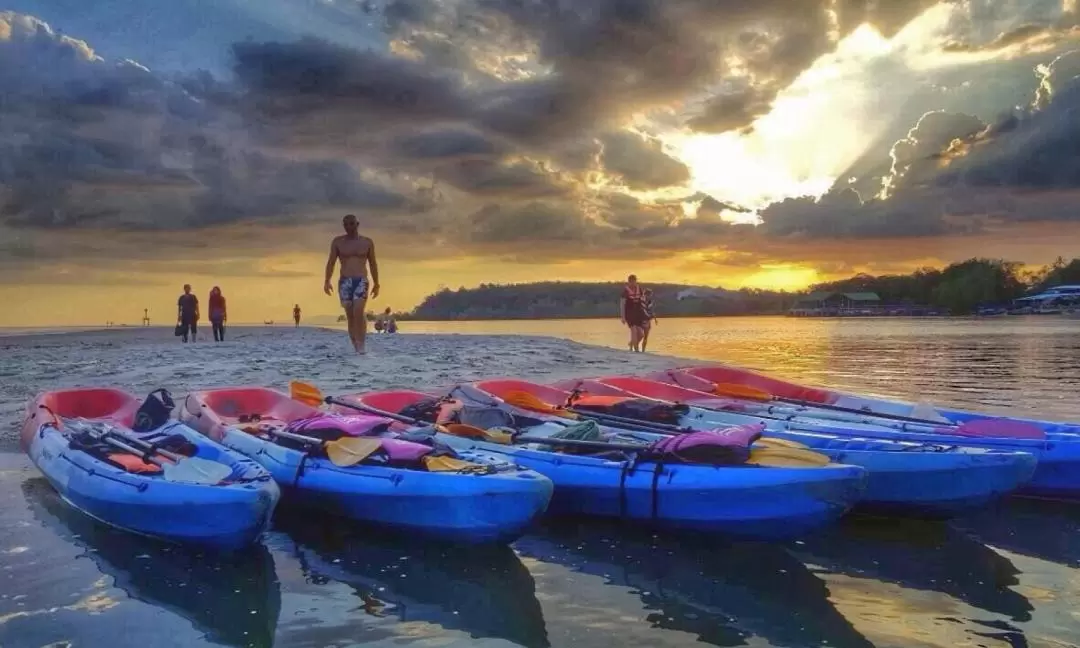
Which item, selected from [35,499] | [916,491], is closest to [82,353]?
[35,499]

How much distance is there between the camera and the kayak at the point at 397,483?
5555mm

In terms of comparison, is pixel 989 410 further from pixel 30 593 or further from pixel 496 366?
pixel 30 593

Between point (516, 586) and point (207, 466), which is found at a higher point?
point (207, 466)

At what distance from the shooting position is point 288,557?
6.02 meters

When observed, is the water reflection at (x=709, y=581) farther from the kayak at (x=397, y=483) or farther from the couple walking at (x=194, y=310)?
the couple walking at (x=194, y=310)

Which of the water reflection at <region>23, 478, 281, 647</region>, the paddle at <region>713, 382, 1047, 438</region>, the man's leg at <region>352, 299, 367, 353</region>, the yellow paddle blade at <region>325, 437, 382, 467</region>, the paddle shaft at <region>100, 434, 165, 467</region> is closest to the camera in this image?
the water reflection at <region>23, 478, 281, 647</region>

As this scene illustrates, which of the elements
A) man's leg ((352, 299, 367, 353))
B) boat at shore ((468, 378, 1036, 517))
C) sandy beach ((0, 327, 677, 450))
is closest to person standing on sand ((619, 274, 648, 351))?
sandy beach ((0, 327, 677, 450))

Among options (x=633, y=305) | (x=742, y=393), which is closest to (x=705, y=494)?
(x=742, y=393)

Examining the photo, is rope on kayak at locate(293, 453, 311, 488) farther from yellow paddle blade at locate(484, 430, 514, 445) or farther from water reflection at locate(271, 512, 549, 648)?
yellow paddle blade at locate(484, 430, 514, 445)

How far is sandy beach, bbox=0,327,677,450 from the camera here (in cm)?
1334

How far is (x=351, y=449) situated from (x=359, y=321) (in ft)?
29.8

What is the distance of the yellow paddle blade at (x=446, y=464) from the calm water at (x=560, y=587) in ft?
1.80

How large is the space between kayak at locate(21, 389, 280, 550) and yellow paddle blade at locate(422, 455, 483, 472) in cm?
110

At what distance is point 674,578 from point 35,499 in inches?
220
